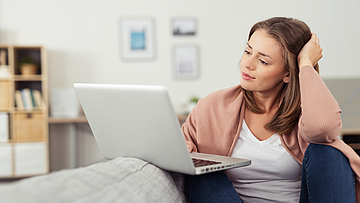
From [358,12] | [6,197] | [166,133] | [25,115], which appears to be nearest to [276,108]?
[166,133]

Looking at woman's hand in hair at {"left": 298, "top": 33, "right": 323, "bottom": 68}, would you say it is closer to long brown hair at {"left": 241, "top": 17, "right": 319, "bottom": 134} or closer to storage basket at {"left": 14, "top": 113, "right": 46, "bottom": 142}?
long brown hair at {"left": 241, "top": 17, "right": 319, "bottom": 134}

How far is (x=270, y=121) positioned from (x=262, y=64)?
206 mm

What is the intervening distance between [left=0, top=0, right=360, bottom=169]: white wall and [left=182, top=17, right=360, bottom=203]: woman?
2.40 m

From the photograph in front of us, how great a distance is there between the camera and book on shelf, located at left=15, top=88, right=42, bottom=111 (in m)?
3.14

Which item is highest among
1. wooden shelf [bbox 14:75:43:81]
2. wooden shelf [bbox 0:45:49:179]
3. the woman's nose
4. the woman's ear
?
wooden shelf [bbox 14:75:43:81]

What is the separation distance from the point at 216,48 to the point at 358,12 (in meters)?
1.77

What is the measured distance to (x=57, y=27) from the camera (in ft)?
11.3

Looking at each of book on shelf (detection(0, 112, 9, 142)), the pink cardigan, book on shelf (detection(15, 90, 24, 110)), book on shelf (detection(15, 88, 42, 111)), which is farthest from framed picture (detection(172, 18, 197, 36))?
the pink cardigan

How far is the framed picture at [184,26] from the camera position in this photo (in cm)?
358

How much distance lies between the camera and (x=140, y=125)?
2.53ft

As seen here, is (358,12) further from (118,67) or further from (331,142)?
(331,142)

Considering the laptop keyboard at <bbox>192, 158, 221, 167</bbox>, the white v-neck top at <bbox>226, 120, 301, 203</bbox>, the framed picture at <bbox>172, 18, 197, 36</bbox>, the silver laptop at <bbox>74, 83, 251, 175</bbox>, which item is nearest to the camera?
the silver laptop at <bbox>74, 83, 251, 175</bbox>

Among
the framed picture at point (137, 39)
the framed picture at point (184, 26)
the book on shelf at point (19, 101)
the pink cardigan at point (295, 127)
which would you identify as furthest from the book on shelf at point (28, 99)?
the pink cardigan at point (295, 127)

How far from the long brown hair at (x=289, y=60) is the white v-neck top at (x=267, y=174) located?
0.19 feet
